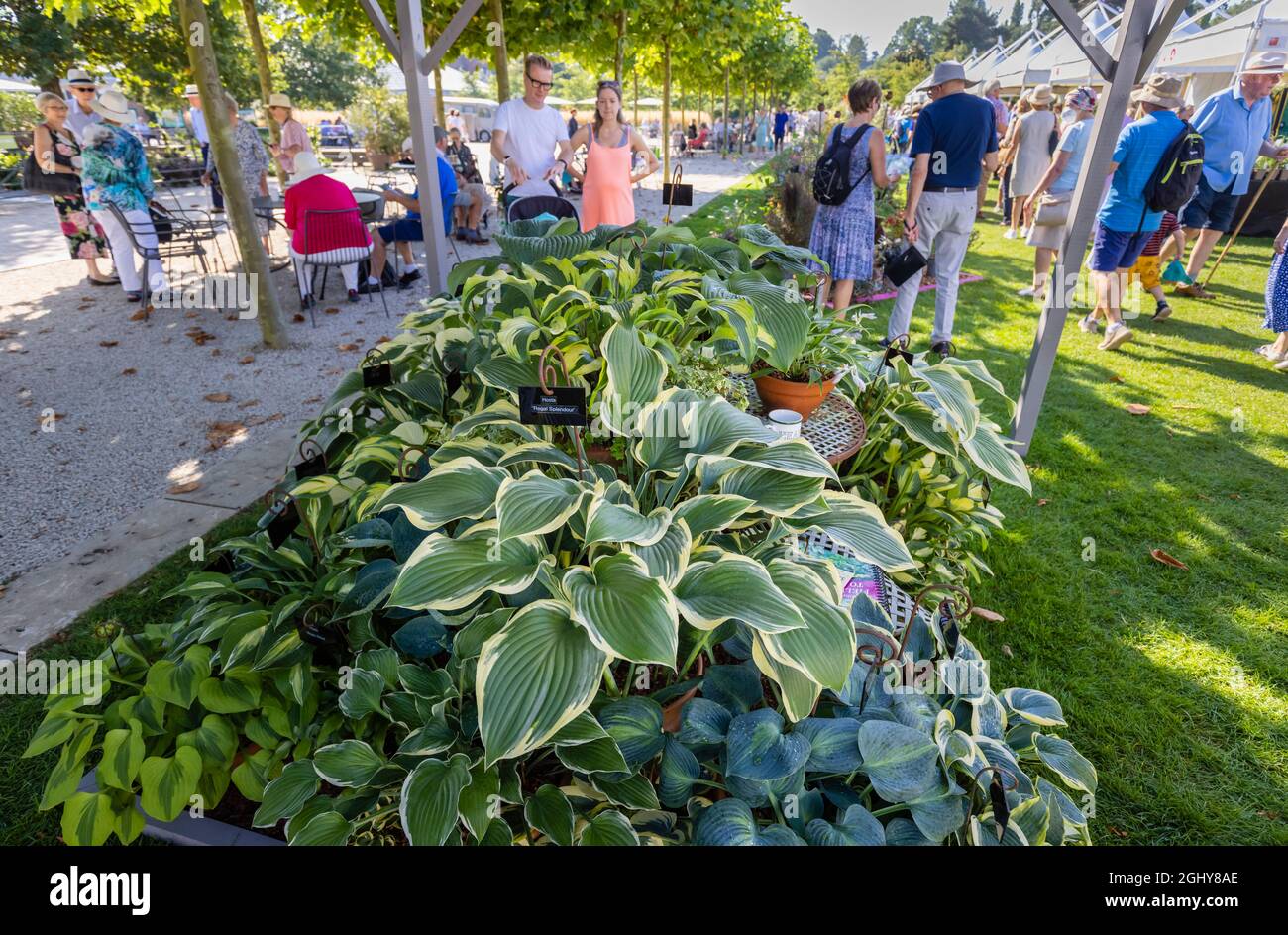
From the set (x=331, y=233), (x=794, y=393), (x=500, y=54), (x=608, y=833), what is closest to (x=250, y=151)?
(x=331, y=233)

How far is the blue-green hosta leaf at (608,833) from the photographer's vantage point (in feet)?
4.73

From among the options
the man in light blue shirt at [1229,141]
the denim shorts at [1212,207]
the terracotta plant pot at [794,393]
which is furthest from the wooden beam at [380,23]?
the denim shorts at [1212,207]

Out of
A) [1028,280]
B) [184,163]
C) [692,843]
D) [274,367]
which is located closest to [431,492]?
[692,843]

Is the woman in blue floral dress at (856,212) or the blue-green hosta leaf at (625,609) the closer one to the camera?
the blue-green hosta leaf at (625,609)

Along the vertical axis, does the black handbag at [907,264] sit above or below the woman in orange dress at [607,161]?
below

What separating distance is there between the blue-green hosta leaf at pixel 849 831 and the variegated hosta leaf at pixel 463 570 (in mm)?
790

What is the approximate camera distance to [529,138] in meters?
5.85

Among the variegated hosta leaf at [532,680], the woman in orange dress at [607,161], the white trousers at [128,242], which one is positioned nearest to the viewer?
the variegated hosta leaf at [532,680]

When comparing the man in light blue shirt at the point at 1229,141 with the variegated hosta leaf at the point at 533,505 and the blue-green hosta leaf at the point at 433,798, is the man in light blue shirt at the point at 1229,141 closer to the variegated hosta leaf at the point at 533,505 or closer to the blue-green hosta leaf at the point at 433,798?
the variegated hosta leaf at the point at 533,505

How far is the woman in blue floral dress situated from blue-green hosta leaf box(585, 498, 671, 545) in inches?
145

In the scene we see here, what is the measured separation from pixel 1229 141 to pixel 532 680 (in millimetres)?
8418

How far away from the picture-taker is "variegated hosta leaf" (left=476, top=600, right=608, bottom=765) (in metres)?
1.20

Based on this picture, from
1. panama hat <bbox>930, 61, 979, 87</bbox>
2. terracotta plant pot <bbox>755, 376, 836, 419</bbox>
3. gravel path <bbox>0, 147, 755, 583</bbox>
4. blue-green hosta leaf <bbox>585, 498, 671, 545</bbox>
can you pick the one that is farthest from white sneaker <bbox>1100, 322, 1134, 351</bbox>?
gravel path <bbox>0, 147, 755, 583</bbox>

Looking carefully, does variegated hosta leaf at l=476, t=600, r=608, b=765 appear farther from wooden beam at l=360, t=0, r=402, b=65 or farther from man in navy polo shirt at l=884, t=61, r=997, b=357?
man in navy polo shirt at l=884, t=61, r=997, b=357
